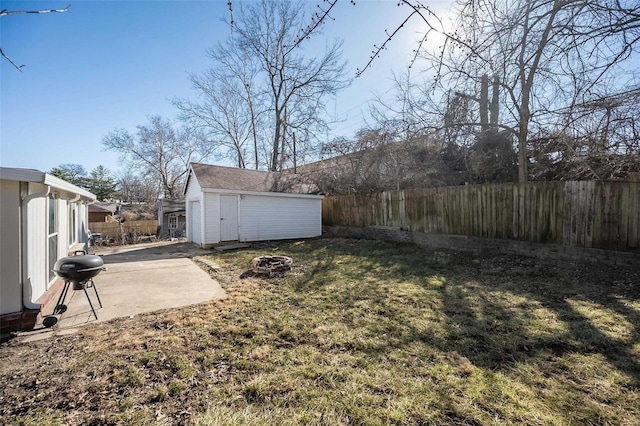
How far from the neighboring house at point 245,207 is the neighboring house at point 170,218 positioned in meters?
5.49

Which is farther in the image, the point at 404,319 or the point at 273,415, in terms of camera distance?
the point at 404,319

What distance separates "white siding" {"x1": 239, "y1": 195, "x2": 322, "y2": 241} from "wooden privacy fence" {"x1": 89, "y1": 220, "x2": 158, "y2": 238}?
6790 millimetres

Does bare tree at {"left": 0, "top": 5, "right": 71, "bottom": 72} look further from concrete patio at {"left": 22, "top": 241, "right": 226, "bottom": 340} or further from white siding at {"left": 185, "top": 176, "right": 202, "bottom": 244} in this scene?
white siding at {"left": 185, "top": 176, "right": 202, "bottom": 244}

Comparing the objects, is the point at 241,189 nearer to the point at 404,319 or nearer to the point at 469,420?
the point at 404,319

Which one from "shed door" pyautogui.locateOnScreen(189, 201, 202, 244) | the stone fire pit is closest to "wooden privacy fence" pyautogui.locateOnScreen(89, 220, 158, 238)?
"shed door" pyautogui.locateOnScreen(189, 201, 202, 244)

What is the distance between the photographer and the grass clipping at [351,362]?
191 cm

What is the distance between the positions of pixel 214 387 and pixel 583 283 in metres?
5.99

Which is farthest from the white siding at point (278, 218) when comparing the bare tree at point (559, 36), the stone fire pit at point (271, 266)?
the bare tree at point (559, 36)

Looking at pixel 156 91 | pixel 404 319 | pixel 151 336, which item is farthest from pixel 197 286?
pixel 156 91

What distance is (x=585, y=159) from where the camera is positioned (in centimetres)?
546

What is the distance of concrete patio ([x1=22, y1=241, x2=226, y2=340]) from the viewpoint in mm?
3557

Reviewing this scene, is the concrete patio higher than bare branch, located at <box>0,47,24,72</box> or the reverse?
the reverse

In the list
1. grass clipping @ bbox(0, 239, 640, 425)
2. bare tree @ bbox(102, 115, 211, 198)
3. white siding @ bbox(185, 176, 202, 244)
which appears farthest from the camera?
bare tree @ bbox(102, 115, 211, 198)

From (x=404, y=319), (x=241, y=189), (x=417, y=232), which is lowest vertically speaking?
(x=404, y=319)
